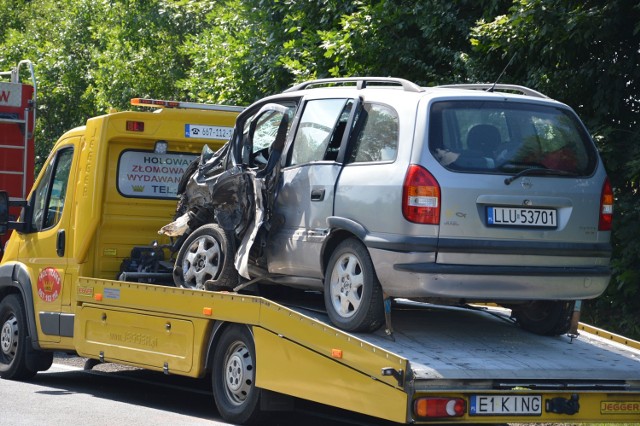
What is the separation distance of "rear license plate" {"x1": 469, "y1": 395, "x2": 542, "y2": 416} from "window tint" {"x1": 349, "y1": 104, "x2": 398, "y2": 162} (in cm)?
Answer: 168

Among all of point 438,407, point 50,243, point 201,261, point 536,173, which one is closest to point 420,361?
→ point 438,407

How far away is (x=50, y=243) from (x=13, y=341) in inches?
42.4

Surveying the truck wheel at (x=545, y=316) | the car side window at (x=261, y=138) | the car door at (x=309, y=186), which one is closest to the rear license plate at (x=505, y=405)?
the truck wheel at (x=545, y=316)

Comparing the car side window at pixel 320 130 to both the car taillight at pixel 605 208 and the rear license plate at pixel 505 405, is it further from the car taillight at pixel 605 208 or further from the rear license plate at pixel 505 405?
the rear license plate at pixel 505 405

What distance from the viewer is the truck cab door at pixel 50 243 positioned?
11219mm

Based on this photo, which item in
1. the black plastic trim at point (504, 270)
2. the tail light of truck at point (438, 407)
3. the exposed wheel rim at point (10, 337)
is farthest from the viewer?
the exposed wheel rim at point (10, 337)

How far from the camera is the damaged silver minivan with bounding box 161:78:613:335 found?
25.3ft

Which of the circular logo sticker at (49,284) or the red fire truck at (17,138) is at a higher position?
the red fire truck at (17,138)

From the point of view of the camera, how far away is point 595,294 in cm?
823

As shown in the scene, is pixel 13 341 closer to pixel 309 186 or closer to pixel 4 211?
pixel 4 211

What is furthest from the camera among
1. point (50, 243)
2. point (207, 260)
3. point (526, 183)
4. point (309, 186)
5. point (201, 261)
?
point (50, 243)

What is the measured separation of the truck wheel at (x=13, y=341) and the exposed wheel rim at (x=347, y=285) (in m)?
4.48

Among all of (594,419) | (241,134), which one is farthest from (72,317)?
(594,419)

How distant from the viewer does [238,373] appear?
29.7 feet
